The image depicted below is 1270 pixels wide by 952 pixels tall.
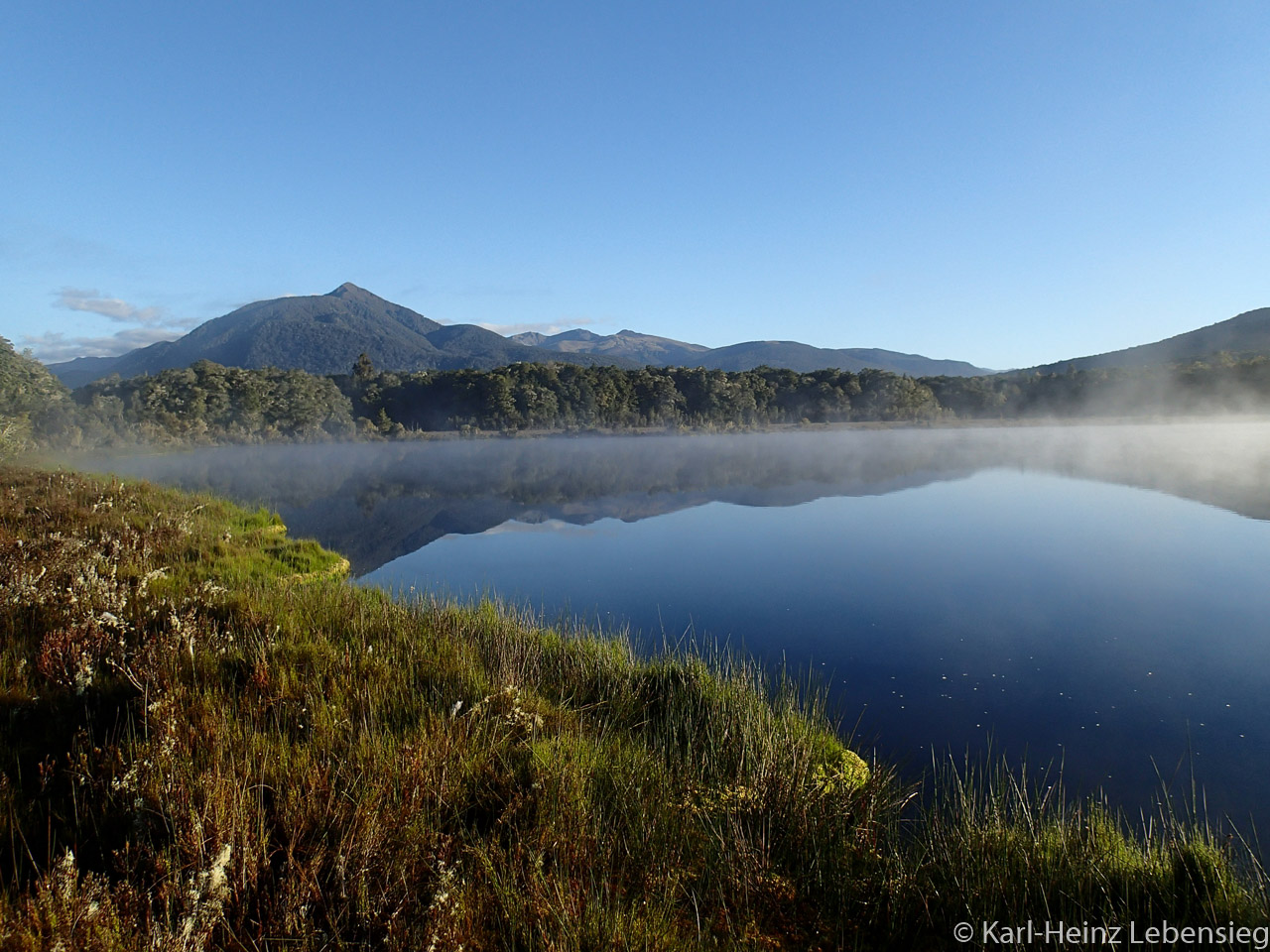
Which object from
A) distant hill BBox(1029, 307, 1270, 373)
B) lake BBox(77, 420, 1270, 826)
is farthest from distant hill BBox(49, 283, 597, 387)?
lake BBox(77, 420, 1270, 826)

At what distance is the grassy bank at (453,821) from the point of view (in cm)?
201

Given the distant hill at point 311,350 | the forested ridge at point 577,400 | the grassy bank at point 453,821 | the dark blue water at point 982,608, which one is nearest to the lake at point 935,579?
the dark blue water at point 982,608

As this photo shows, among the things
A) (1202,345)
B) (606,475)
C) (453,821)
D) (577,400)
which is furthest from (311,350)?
(453,821)

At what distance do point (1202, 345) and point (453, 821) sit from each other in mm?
125563

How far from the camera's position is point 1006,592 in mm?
8914

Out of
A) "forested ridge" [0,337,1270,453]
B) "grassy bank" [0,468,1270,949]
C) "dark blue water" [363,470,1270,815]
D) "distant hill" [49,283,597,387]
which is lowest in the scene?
"dark blue water" [363,470,1270,815]

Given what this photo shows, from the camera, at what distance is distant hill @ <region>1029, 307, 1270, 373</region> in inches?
3420

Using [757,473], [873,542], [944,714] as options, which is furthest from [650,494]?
[944,714]

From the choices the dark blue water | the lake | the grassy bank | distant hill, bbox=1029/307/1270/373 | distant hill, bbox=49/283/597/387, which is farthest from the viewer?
distant hill, bbox=49/283/597/387

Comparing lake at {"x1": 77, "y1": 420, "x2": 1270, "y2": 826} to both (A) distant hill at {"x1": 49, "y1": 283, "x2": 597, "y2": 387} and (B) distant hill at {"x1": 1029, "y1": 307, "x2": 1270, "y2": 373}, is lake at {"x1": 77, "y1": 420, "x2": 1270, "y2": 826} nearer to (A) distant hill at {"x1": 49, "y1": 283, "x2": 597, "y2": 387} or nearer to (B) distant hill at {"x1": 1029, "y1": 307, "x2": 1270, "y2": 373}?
(B) distant hill at {"x1": 1029, "y1": 307, "x2": 1270, "y2": 373}

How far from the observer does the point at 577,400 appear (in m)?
58.2

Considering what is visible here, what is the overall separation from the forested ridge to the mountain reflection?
12.2 ft

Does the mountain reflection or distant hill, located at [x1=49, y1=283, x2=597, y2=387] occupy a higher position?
distant hill, located at [x1=49, y1=283, x2=597, y2=387]

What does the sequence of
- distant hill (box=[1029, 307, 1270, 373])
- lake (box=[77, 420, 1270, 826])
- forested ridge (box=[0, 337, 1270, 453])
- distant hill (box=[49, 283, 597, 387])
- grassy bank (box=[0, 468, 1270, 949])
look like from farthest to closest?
1. distant hill (box=[49, 283, 597, 387])
2. distant hill (box=[1029, 307, 1270, 373])
3. forested ridge (box=[0, 337, 1270, 453])
4. lake (box=[77, 420, 1270, 826])
5. grassy bank (box=[0, 468, 1270, 949])
